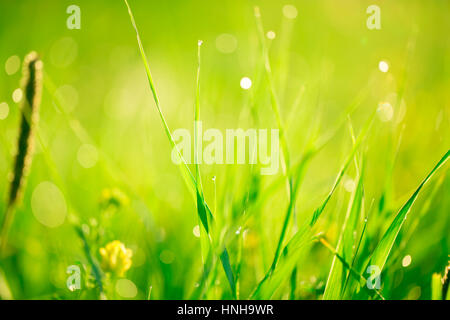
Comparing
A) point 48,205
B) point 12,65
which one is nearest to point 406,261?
point 48,205

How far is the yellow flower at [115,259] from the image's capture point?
0.66 meters

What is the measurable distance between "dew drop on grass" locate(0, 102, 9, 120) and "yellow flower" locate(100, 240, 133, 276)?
1.82 ft

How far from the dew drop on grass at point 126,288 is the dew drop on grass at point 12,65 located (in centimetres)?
62

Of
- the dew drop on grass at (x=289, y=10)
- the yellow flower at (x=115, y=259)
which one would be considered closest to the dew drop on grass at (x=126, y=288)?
the yellow flower at (x=115, y=259)

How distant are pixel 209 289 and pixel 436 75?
40.7 inches

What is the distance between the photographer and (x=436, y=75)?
1.30 metres

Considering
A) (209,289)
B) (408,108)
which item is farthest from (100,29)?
(209,289)

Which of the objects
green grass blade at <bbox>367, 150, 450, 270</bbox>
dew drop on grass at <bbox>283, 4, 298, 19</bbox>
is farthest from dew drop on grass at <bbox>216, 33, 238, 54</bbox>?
green grass blade at <bbox>367, 150, 450, 270</bbox>

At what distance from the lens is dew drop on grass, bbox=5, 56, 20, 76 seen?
1.11 m

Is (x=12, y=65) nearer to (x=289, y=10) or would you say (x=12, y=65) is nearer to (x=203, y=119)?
(x=203, y=119)

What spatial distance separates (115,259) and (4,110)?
0.59 meters

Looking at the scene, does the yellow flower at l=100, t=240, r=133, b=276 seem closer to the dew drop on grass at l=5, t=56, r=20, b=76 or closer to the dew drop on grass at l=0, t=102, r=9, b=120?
the dew drop on grass at l=0, t=102, r=9, b=120

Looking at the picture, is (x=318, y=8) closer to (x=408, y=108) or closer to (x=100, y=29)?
(x=408, y=108)

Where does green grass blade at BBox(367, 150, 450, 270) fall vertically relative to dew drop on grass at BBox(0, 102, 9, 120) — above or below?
below
